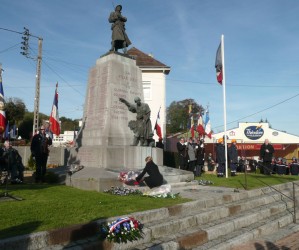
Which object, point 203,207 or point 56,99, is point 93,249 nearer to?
point 203,207

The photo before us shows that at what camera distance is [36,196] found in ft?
25.9

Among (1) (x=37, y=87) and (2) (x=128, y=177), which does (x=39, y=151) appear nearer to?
(2) (x=128, y=177)

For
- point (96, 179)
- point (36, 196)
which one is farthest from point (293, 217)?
point (36, 196)

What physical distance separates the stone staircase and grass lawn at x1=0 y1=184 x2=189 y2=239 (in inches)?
15.8

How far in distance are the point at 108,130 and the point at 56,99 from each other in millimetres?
4876

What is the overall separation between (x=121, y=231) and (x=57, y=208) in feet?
6.23

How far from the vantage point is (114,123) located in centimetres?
1320

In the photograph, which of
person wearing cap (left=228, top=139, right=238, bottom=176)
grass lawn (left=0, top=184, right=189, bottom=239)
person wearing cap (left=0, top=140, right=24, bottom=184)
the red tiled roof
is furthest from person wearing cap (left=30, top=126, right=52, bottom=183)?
the red tiled roof

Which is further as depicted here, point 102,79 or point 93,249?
point 102,79

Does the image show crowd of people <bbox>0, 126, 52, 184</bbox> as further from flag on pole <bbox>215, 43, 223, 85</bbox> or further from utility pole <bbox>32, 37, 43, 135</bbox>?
utility pole <bbox>32, 37, 43, 135</bbox>

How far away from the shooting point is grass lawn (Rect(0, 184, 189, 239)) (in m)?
5.25

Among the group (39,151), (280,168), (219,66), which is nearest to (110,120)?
(39,151)

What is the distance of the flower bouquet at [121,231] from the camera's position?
5.11m

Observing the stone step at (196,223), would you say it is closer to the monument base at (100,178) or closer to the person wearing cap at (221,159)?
the monument base at (100,178)
